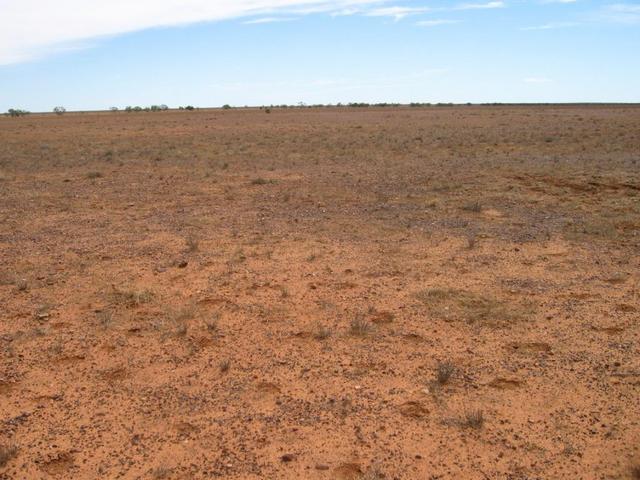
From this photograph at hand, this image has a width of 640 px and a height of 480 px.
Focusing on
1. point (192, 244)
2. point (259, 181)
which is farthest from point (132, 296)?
point (259, 181)

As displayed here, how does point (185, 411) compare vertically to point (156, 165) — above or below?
below

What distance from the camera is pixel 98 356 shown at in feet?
15.5

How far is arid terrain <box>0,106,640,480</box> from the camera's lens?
3541 millimetres

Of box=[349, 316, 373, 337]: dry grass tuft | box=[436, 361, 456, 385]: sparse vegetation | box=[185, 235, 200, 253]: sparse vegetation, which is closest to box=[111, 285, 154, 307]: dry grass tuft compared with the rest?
box=[185, 235, 200, 253]: sparse vegetation

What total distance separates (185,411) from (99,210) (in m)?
7.08

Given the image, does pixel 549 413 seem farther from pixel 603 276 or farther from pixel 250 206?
pixel 250 206

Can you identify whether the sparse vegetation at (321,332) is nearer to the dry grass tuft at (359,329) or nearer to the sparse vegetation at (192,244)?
the dry grass tuft at (359,329)

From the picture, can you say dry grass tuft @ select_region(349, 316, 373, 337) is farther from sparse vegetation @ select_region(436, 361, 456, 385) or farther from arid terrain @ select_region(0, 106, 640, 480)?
sparse vegetation @ select_region(436, 361, 456, 385)

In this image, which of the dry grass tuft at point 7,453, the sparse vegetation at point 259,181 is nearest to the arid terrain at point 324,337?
the dry grass tuft at point 7,453

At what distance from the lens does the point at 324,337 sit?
5.03 m

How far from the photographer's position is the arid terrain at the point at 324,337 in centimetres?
354

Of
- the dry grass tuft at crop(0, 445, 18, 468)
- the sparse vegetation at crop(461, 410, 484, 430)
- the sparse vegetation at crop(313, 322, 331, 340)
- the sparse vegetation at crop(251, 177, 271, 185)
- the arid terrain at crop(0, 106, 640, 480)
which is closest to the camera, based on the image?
the dry grass tuft at crop(0, 445, 18, 468)

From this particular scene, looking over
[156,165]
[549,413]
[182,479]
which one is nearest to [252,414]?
[182,479]

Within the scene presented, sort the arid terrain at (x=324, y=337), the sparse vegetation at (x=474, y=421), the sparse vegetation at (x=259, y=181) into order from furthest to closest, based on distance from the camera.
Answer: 1. the sparse vegetation at (x=259, y=181)
2. the sparse vegetation at (x=474, y=421)
3. the arid terrain at (x=324, y=337)
